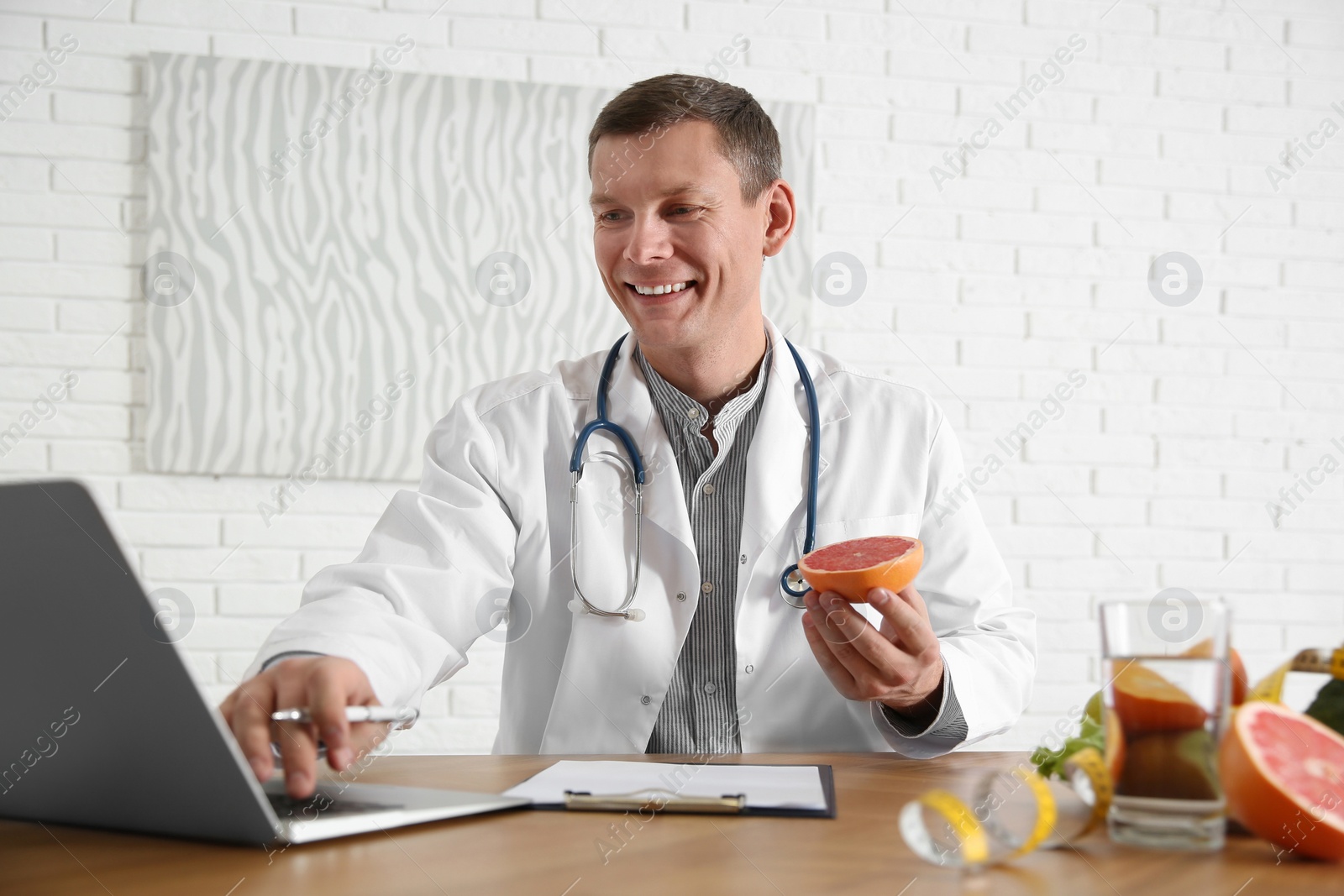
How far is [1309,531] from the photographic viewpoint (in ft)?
11.5

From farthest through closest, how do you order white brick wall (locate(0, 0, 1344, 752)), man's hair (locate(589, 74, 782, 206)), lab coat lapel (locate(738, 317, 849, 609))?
white brick wall (locate(0, 0, 1344, 752)) < man's hair (locate(589, 74, 782, 206)) < lab coat lapel (locate(738, 317, 849, 609))

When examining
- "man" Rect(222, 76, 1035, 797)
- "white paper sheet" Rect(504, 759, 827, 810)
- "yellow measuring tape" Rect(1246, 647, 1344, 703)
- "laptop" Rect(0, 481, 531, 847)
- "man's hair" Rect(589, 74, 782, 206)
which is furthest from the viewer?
"man's hair" Rect(589, 74, 782, 206)

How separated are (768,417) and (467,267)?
4.65ft

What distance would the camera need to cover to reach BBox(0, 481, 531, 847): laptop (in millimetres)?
711

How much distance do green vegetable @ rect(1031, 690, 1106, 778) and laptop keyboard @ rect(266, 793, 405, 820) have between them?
1.93 feet

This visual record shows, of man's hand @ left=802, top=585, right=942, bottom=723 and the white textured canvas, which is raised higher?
the white textured canvas

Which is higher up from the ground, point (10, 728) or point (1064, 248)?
point (1064, 248)

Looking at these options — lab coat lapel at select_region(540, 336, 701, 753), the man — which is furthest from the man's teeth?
lab coat lapel at select_region(540, 336, 701, 753)

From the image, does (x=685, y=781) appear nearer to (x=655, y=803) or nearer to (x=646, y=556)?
(x=655, y=803)

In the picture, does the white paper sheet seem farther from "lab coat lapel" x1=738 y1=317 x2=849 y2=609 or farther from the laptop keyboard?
"lab coat lapel" x1=738 y1=317 x2=849 y2=609

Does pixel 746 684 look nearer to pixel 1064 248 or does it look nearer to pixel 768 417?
pixel 768 417

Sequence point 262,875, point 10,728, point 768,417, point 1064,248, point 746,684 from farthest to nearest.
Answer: point 1064,248, point 768,417, point 746,684, point 10,728, point 262,875

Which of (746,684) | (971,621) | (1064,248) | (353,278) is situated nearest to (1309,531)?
(1064,248)

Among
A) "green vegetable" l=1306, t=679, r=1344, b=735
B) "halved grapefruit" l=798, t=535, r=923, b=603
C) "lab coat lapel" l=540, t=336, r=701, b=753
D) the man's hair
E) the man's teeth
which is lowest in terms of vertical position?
"lab coat lapel" l=540, t=336, r=701, b=753
